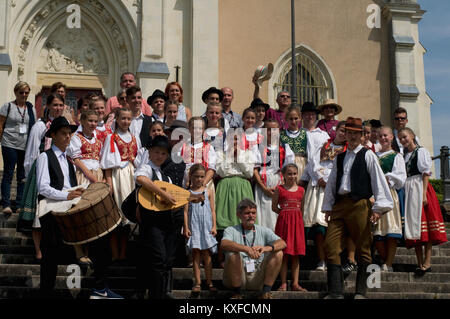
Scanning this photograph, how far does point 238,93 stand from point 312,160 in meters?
9.38

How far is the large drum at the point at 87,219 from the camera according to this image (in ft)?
21.1

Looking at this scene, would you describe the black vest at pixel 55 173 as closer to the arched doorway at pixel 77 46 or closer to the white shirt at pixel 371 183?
the white shirt at pixel 371 183

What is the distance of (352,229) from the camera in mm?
7086

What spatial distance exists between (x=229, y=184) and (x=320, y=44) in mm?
11496

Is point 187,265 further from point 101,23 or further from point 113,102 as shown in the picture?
point 101,23

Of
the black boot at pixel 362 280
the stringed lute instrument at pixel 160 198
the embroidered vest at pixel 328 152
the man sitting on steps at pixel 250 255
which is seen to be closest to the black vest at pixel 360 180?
the black boot at pixel 362 280

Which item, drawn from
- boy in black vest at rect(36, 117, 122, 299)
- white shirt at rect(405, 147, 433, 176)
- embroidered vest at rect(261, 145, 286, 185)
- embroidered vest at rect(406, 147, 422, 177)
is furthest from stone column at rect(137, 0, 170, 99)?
boy in black vest at rect(36, 117, 122, 299)

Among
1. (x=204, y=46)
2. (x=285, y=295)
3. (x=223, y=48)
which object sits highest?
(x=223, y=48)

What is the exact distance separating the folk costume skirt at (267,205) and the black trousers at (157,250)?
190cm

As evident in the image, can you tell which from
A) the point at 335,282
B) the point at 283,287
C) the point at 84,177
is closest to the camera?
the point at 335,282

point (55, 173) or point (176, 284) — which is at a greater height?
point (55, 173)

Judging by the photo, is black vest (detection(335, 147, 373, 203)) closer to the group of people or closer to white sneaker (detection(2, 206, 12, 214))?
the group of people

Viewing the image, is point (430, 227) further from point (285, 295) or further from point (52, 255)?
point (52, 255)

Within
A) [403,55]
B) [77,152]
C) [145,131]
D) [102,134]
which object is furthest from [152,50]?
[77,152]
